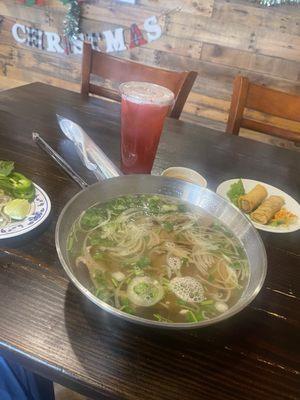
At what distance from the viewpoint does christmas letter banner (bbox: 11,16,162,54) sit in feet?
11.3

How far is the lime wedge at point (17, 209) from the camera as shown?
98 cm

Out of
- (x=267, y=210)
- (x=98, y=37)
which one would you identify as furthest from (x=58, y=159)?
(x=98, y=37)

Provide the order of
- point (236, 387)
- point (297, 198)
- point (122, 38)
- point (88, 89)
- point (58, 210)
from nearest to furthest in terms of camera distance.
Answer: point (236, 387) < point (58, 210) < point (297, 198) < point (88, 89) < point (122, 38)

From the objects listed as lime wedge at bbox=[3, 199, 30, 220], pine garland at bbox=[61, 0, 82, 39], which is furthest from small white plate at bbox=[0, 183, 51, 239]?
pine garland at bbox=[61, 0, 82, 39]

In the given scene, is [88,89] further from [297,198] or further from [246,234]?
[246,234]

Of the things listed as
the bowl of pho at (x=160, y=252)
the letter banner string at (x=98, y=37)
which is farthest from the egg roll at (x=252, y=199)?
the letter banner string at (x=98, y=37)

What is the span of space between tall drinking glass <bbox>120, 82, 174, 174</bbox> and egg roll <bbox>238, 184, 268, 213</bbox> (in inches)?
13.5

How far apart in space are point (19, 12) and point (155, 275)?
13.0ft

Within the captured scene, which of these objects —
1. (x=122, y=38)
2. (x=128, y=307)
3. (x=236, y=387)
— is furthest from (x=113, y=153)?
(x=122, y=38)

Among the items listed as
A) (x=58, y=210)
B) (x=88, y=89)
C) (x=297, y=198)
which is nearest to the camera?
(x=58, y=210)

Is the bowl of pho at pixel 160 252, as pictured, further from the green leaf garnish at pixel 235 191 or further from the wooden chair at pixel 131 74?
the wooden chair at pixel 131 74

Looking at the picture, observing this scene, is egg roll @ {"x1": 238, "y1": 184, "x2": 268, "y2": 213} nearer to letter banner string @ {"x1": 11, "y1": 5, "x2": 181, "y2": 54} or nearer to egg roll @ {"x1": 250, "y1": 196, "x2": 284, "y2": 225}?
egg roll @ {"x1": 250, "y1": 196, "x2": 284, "y2": 225}

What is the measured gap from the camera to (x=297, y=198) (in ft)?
4.61

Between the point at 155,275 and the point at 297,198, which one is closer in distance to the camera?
the point at 155,275
